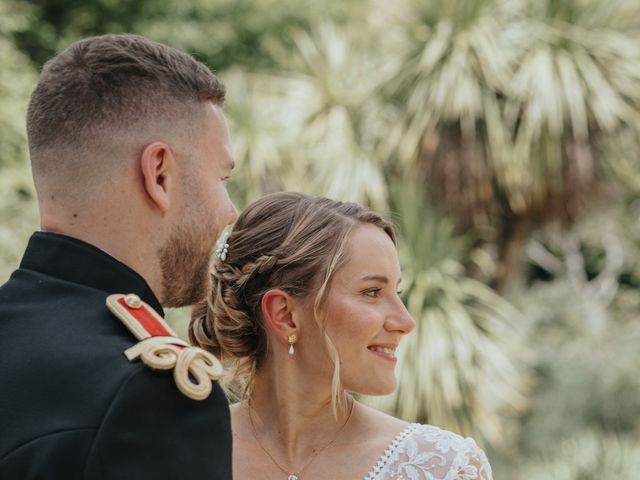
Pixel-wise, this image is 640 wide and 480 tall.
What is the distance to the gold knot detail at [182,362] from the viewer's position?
4.74ft

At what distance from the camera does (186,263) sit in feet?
5.44

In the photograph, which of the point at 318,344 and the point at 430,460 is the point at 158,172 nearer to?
the point at 318,344

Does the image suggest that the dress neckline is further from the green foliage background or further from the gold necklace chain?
the green foliage background

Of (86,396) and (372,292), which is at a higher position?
(86,396)

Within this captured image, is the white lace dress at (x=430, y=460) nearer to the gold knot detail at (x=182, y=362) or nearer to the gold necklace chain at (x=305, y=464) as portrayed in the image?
the gold necklace chain at (x=305, y=464)

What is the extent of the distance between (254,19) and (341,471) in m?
13.6

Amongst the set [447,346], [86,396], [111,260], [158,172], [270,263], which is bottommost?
[447,346]

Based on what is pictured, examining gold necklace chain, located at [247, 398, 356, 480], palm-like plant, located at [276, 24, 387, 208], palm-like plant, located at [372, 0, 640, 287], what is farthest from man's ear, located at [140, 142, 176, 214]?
palm-like plant, located at [372, 0, 640, 287]

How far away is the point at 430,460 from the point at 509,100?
844 cm

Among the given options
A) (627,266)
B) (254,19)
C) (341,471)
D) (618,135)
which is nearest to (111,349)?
(341,471)

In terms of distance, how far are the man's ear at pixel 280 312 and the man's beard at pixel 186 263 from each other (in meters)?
1.08

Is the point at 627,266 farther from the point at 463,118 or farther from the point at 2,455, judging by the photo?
the point at 2,455

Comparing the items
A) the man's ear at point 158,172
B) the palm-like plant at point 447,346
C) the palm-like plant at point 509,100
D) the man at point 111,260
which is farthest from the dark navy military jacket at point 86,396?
the palm-like plant at point 509,100

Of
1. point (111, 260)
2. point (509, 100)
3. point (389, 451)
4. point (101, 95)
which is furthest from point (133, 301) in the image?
point (509, 100)
